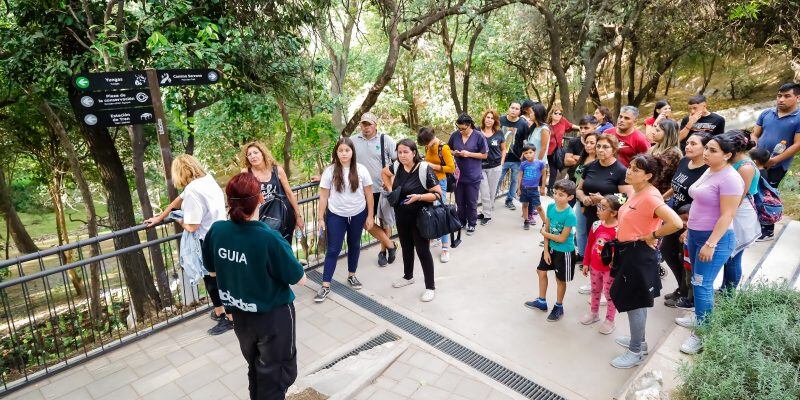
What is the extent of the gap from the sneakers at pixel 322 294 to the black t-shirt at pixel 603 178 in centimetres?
302

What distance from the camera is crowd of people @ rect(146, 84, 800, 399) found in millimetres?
2799

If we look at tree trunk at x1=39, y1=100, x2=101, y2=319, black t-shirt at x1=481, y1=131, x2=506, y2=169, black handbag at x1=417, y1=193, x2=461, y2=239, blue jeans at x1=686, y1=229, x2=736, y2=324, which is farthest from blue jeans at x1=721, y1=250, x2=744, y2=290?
tree trunk at x1=39, y1=100, x2=101, y2=319

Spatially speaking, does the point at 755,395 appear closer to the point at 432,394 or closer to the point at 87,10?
the point at 432,394

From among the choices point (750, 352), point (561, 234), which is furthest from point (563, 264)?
point (750, 352)

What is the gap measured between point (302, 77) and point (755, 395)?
772cm

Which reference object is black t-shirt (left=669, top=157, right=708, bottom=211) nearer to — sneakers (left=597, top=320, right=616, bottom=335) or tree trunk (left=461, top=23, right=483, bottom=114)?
sneakers (left=597, top=320, right=616, bottom=335)

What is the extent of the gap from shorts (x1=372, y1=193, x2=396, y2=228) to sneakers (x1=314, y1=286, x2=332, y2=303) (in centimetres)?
113

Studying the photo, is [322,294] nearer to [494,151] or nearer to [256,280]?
[256,280]

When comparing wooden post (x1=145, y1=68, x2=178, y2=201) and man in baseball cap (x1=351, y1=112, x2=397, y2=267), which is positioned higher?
wooden post (x1=145, y1=68, x2=178, y2=201)

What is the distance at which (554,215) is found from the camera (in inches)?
172

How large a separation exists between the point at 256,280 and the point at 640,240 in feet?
9.61

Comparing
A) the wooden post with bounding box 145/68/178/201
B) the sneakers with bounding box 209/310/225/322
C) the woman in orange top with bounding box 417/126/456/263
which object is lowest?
the sneakers with bounding box 209/310/225/322

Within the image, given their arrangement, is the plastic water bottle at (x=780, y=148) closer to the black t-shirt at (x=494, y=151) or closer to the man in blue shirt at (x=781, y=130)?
the man in blue shirt at (x=781, y=130)

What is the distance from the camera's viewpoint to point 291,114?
40.7ft
